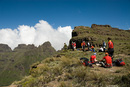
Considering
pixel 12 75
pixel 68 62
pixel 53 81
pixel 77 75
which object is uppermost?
pixel 68 62

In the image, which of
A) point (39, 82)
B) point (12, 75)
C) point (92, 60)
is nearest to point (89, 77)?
point (39, 82)

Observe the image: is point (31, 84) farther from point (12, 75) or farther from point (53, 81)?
point (12, 75)

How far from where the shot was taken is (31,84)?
532cm

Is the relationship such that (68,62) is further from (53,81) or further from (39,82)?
(39,82)

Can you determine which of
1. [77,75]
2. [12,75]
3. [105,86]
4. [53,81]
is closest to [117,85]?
[105,86]

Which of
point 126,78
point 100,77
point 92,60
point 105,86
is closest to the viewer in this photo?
point 105,86

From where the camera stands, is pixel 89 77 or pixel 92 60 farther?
pixel 92 60

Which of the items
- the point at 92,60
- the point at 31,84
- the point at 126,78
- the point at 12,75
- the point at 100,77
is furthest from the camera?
the point at 12,75

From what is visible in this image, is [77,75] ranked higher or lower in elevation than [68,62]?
lower

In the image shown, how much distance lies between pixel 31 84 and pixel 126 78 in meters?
5.00

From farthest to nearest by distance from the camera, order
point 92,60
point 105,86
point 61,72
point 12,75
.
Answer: point 12,75, point 92,60, point 61,72, point 105,86

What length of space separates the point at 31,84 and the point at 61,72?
211cm

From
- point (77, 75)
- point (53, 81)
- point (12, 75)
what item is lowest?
point (12, 75)

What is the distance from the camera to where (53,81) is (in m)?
5.64
